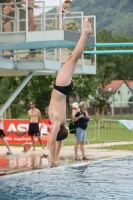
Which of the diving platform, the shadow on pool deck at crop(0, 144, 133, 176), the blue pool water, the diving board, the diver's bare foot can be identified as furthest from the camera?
the diving platform

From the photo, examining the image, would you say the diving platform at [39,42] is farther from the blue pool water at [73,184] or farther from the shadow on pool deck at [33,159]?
the blue pool water at [73,184]

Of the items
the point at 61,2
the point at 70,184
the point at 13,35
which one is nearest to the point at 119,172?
the point at 70,184

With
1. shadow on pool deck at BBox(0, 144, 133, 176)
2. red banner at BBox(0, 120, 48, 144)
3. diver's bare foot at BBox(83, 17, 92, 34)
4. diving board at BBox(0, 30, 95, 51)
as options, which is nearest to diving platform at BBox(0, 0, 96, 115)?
diving board at BBox(0, 30, 95, 51)

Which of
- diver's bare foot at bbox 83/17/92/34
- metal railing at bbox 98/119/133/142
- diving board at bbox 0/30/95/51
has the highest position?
diving board at bbox 0/30/95/51

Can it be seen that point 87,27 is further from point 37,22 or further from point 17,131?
point 17,131

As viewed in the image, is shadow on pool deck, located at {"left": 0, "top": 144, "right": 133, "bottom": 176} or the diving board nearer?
shadow on pool deck, located at {"left": 0, "top": 144, "right": 133, "bottom": 176}

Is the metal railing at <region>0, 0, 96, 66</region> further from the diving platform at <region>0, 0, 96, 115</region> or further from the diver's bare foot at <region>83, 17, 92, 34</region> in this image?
the diver's bare foot at <region>83, 17, 92, 34</region>

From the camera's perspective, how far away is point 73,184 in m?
10.1

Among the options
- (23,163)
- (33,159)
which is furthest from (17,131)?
(23,163)

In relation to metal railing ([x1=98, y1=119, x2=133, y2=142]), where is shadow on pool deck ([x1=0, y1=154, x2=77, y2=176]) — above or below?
above

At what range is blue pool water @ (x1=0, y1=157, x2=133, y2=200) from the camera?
8633 mm

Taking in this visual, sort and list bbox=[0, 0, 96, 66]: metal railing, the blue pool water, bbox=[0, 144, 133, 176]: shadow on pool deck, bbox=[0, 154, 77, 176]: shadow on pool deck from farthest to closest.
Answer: bbox=[0, 0, 96, 66]: metal railing < bbox=[0, 144, 133, 176]: shadow on pool deck < bbox=[0, 154, 77, 176]: shadow on pool deck < the blue pool water

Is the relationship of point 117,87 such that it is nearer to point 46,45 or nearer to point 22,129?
point 22,129

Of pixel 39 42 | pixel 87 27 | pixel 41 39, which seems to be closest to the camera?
pixel 87 27
